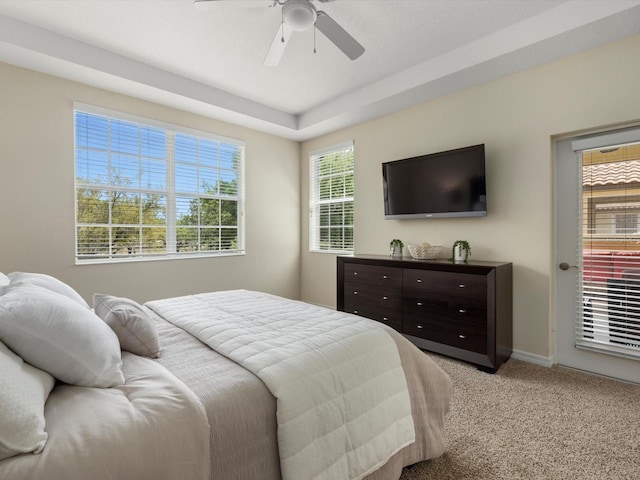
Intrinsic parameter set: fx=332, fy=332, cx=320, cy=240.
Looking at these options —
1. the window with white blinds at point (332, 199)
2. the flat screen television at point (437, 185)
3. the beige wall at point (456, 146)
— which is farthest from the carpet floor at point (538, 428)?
the window with white blinds at point (332, 199)

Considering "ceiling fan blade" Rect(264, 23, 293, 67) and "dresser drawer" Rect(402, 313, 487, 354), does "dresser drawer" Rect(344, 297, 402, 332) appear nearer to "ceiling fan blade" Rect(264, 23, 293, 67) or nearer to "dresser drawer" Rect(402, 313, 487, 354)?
"dresser drawer" Rect(402, 313, 487, 354)

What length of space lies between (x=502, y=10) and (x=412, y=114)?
1.42 metres

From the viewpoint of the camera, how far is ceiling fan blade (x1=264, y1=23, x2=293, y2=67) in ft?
7.71

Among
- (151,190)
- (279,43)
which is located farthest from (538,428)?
(151,190)

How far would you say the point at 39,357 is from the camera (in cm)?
99

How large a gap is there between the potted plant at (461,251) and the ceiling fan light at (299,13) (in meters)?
2.34

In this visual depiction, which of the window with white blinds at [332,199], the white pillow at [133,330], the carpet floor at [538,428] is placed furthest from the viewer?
the window with white blinds at [332,199]

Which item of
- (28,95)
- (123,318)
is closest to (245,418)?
(123,318)

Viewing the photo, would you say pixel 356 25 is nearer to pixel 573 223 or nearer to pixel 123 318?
pixel 573 223

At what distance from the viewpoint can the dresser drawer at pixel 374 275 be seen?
3.42 metres

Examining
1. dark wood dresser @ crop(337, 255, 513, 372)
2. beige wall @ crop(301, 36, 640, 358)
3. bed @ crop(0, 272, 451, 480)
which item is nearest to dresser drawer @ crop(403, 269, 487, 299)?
dark wood dresser @ crop(337, 255, 513, 372)

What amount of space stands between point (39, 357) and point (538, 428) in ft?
8.19

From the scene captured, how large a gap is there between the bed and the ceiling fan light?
6.10 feet

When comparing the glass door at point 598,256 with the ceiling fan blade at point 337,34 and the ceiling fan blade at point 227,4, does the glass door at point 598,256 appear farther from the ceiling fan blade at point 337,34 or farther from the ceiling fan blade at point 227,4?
the ceiling fan blade at point 227,4
